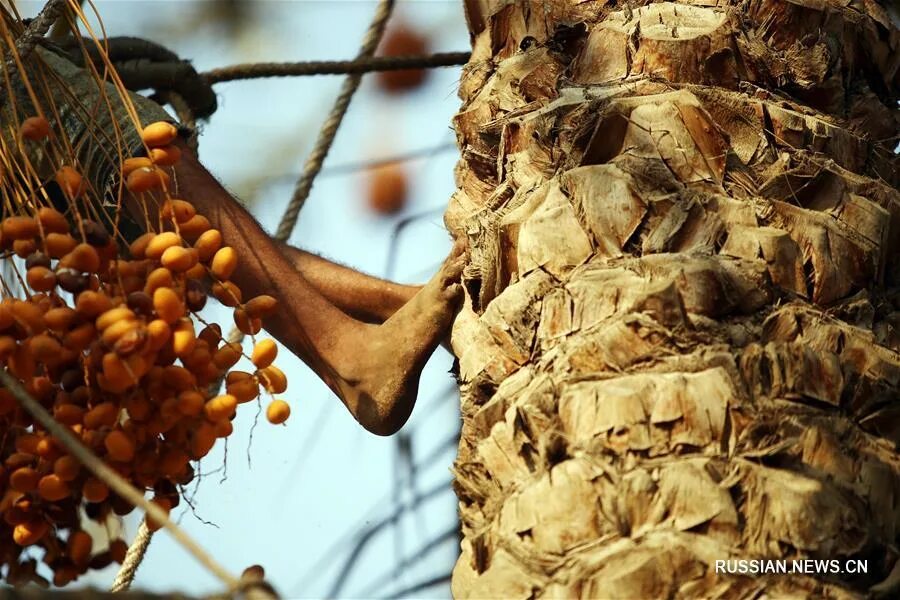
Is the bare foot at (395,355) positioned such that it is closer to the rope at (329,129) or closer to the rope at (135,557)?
the rope at (135,557)

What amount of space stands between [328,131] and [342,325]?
49.4 inches

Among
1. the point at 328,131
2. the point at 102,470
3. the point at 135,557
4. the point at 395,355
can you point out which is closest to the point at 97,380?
the point at 102,470

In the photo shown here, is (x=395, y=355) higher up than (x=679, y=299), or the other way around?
(x=395, y=355)

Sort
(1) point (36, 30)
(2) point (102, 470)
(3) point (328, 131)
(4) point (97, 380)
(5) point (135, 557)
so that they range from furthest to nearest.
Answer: (3) point (328, 131)
(5) point (135, 557)
(1) point (36, 30)
(4) point (97, 380)
(2) point (102, 470)

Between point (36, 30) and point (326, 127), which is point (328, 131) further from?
point (36, 30)

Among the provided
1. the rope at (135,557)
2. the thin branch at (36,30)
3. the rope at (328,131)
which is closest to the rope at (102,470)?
the thin branch at (36,30)

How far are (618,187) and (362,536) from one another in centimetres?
138

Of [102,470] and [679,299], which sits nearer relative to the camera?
[102,470]

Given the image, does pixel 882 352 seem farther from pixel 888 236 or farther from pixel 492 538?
pixel 492 538

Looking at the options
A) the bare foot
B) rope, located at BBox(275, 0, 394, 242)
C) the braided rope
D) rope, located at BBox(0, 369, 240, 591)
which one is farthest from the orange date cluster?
rope, located at BBox(275, 0, 394, 242)

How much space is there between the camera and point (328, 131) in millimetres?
3326

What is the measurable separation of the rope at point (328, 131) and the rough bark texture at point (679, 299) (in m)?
1.39

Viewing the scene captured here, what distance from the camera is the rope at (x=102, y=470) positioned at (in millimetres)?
1158

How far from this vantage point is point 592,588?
52.9 inches
